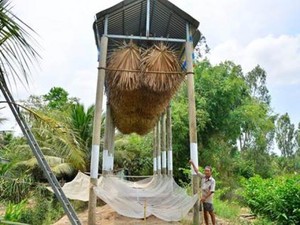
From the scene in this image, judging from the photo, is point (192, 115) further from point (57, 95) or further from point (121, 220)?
point (57, 95)

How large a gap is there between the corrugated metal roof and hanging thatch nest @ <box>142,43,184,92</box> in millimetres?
666

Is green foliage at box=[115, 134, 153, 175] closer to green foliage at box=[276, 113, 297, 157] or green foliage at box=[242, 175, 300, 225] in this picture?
green foliage at box=[242, 175, 300, 225]

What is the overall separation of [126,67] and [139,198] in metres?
2.18

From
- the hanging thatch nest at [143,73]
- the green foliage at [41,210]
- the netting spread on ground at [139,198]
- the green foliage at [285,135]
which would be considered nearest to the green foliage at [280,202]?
the netting spread on ground at [139,198]

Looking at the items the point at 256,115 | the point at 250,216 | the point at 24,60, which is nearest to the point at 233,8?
the point at 250,216

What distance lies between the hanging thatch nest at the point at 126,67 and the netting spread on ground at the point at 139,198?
5.38 ft

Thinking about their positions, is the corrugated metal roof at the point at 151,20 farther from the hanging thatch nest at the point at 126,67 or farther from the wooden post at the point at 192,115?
the hanging thatch nest at the point at 126,67

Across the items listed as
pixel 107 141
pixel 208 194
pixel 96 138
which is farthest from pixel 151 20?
pixel 208 194

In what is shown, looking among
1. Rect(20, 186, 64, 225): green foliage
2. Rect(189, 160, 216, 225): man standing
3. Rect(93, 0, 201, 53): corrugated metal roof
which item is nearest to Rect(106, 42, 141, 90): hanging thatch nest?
→ Rect(93, 0, 201, 53): corrugated metal roof

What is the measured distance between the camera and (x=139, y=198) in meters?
6.77

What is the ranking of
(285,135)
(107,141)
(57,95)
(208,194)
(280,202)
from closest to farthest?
(208,194) → (280,202) → (107,141) → (57,95) → (285,135)

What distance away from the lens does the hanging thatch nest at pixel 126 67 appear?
6273mm

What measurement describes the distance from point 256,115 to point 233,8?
797cm

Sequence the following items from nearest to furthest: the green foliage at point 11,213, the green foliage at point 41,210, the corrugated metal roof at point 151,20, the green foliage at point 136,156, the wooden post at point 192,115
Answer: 1. the green foliage at point 11,213
2. the wooden post at point 192,115
3. the corrugated metal roof at point 151,20
4. the green foliage at point 41,210
5. the green foliage at point 136,156
